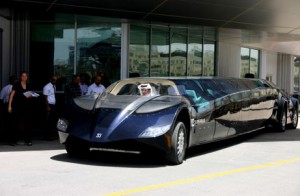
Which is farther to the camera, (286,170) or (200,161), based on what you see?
(200,161)

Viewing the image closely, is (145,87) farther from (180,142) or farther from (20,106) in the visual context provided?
(20,106)

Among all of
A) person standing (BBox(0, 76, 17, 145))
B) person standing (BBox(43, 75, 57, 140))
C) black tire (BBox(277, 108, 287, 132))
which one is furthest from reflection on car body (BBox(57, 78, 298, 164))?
black tire (BBox(277, 108, 287, 132))

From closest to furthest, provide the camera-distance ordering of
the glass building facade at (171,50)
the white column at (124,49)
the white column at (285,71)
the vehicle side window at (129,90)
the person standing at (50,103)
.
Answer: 1. the vehicle side window at (129,90)
2. the person standing at (50,103)
3. the white column at (124,49)
4. the glass building facade at (171,50)
5. the white column at (285,71)

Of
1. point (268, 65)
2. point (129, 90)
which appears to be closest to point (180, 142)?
point (129, 90)

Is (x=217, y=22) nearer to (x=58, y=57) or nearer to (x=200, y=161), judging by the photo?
(x=58, y=57)

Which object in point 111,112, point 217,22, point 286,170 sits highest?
point 217,22

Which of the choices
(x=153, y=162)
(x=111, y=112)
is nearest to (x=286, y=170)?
(x=153, y=162)

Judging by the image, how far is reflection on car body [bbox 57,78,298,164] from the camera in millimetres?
8500

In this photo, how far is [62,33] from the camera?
1794 centimetres

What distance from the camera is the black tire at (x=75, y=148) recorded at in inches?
352

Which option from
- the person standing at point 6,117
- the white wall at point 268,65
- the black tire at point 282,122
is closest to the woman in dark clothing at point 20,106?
the person standing at point 6,117

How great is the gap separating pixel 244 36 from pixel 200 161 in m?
14.6

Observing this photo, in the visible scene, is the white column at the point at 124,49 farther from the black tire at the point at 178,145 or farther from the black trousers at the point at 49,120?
the black tire at the point at 178,145

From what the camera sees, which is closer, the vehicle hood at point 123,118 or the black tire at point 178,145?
the vehicle hood at point 123,118
